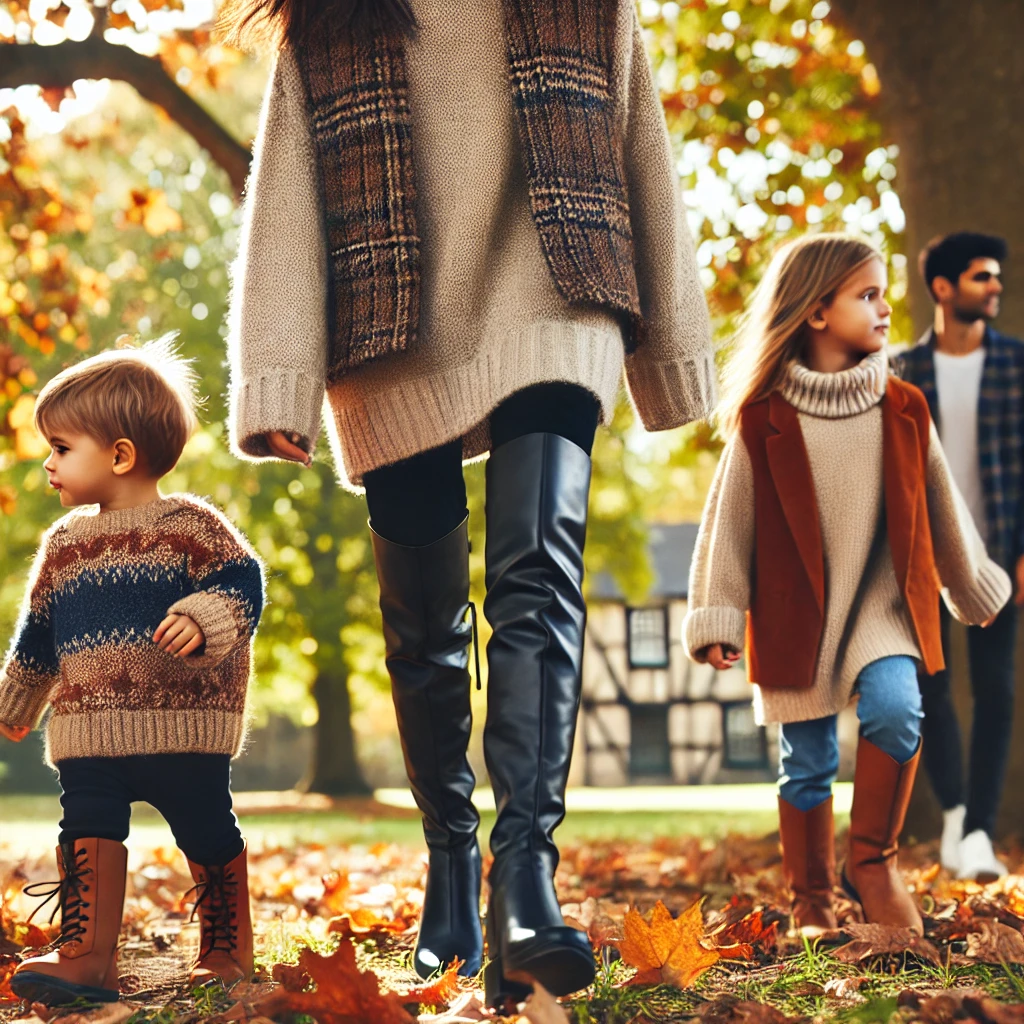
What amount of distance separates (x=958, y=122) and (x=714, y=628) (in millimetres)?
4373

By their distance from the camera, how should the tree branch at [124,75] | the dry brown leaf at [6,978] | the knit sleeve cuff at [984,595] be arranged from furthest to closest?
the tree branch at [124,75]
the knit sleeve cuff at [984,595]
the dry brown leaf at [6,978]

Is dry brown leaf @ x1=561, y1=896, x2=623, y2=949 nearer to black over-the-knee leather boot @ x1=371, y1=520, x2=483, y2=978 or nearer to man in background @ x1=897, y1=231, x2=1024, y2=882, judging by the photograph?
black over-the-knee leather boot @ x1=371, y1=520, x2=483, y2=978

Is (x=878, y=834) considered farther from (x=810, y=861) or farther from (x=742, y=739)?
(x=742, y=739)

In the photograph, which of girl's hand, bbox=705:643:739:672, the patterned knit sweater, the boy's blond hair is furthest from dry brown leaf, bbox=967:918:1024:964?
the boy's blond hair

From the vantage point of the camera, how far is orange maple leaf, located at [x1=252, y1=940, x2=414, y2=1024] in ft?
7.70

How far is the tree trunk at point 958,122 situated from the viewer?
22.8 feet

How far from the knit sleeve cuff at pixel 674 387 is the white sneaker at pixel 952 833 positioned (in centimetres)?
275

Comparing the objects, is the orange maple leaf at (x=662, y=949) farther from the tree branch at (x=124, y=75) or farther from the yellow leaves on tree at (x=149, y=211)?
the yellow leaves on tree at (x=149, y=211)

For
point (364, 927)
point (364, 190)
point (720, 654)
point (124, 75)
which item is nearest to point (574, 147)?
point (364, 190)

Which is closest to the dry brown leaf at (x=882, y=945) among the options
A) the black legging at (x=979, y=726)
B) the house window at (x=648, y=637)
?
the black legging at (x=979, y=726)

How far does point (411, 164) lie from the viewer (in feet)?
9.66

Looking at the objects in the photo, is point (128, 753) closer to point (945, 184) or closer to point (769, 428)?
point (769, 428)

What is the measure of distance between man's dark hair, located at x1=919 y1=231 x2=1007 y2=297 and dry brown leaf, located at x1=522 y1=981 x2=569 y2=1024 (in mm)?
4261

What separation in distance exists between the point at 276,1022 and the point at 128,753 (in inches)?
27.5
